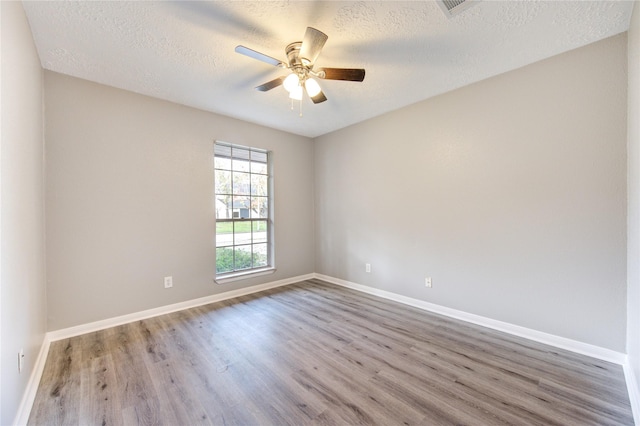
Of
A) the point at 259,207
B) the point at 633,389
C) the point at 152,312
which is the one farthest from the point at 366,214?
the point at 152,312

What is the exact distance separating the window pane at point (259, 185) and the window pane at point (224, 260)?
989 mm

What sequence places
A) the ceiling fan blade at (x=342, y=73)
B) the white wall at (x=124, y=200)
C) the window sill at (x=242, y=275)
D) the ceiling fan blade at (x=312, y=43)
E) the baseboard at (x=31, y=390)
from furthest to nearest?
the window sill at (x=242, y=275) < the white wall at (x=124, y=200) < the ceiling fan blade at (x=342, y=73) < the ceiling fan blade at (x=312, y=43) < the baseboard at (x=31, y=390)

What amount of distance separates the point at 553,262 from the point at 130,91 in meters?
4.65

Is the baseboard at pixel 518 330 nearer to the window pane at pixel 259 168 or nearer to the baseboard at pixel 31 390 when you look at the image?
the window pane at pixel 259 168

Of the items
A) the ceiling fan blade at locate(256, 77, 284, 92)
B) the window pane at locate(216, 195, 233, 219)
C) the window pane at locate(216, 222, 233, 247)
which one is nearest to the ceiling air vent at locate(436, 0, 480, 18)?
the ceiling fan blade at locate(256, 77, 284, 92)

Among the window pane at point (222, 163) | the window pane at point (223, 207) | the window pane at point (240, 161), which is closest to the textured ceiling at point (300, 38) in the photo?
the window pane at point (222, 163)

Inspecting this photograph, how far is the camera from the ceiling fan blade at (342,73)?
2.03 metres

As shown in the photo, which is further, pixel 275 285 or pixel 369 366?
pixel 275 285

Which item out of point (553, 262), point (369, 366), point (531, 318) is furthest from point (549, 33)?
point (369, 366)

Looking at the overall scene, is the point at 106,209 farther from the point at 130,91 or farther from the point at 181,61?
the point at 181,61

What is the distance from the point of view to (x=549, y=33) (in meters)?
2.04

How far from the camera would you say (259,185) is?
13.9 ft

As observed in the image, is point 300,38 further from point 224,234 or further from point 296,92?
point 224,234

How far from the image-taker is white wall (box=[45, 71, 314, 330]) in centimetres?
256
